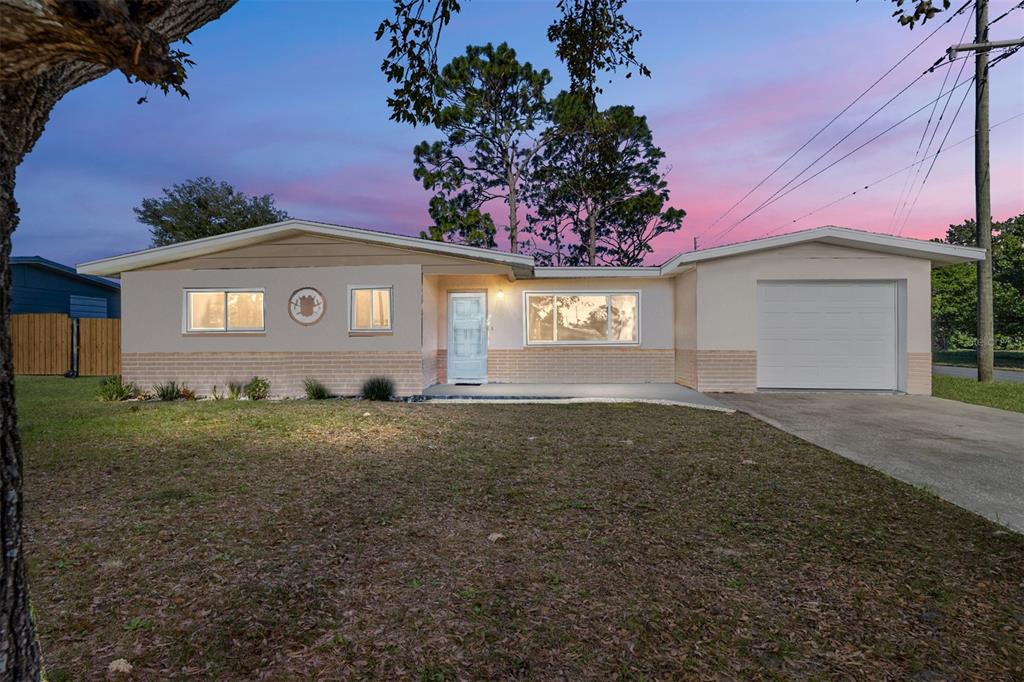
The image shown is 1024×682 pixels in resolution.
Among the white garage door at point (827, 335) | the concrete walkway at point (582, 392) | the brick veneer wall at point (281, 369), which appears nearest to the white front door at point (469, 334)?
the concrete walkway at point (582, 392)

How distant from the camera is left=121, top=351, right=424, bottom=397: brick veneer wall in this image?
33.1ft

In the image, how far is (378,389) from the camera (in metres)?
9.73

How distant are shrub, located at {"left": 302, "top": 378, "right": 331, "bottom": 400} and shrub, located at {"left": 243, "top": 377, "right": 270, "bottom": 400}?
32.3 inches

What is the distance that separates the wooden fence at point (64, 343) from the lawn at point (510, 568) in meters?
12.6

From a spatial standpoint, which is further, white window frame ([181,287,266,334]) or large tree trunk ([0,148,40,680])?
white window frame ([181,287,266,334])

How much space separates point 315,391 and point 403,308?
8.06 ft

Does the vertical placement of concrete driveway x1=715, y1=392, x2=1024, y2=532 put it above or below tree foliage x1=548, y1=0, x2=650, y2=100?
below

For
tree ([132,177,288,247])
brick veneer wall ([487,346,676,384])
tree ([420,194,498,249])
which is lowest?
brick veneer wall ([487,346,676,384])

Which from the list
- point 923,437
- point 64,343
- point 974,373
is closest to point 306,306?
point 923,437

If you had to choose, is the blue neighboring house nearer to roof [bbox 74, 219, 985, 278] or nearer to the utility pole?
roof [bbox 74, 219, 985, 278]

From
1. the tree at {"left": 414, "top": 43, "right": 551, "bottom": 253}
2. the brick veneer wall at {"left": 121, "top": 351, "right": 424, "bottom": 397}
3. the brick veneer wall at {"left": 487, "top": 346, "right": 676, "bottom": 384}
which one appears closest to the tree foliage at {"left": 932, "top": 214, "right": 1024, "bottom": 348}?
the brick veneer wall at {"left": 487, "top": 346, "right": 676, "bottom": 384}

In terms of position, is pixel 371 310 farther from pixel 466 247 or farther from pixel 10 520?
pixel 10 520

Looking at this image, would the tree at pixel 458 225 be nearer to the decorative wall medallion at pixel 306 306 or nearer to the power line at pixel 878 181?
the decorative wall medallion at pixel 306 306

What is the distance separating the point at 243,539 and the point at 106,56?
8.93 feet
